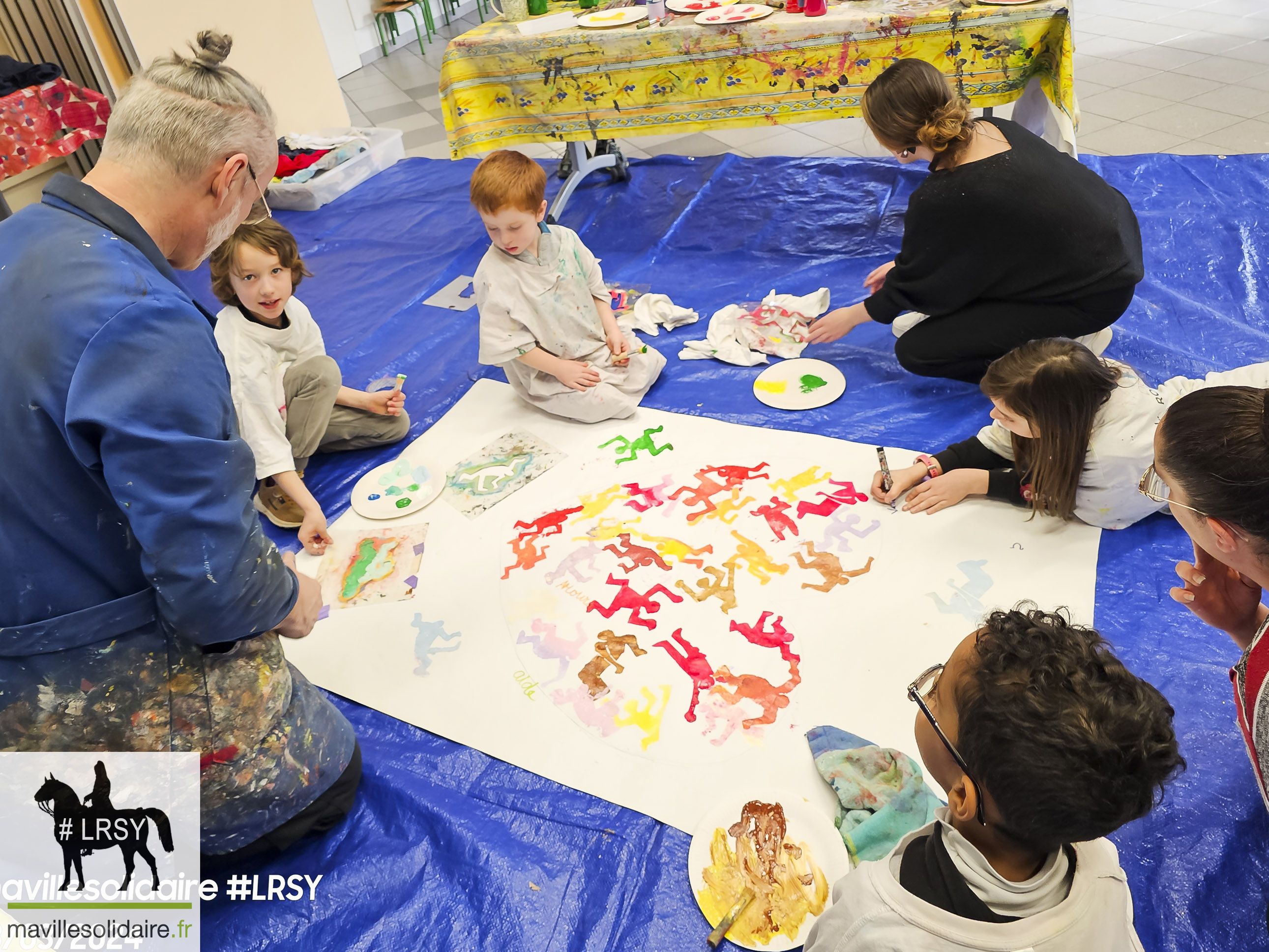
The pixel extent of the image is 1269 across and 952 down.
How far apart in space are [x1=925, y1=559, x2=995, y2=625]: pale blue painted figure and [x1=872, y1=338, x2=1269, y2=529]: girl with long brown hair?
229mm

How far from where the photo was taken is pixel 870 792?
151cm

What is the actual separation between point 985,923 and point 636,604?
1133 mm

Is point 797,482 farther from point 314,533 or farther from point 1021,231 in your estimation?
point 314,533

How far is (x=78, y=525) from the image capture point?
1202 millimetres

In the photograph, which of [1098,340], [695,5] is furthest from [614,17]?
[1098,340]

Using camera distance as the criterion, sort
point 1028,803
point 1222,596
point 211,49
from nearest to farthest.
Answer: point 1028,803 → point 211,49 → point 1222,596

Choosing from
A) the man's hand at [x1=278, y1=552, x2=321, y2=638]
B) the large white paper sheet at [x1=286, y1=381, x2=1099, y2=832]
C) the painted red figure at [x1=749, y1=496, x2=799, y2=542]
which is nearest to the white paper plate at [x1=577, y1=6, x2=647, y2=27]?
the large white paper sheet at [x1=286, y1=381, x2=1099, y2=832]

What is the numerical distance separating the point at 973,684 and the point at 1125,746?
158mm

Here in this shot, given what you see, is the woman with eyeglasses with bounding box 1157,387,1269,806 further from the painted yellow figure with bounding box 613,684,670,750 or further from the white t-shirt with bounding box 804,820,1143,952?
the painted yellow figure with bounding box 613,684,670,750

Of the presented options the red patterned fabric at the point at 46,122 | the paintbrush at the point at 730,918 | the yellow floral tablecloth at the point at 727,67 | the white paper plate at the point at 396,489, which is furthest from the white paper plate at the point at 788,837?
the red patterned fabric at the point at 46,122

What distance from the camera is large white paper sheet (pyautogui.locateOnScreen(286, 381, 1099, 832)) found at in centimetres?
167

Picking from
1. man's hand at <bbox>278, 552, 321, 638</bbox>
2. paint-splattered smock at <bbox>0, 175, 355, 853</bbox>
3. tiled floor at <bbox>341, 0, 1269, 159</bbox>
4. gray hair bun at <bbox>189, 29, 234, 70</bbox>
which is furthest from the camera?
tiled floor at <bbox>341, 0, 1269, 159</bbox>

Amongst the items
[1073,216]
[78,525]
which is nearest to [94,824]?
[78,525]

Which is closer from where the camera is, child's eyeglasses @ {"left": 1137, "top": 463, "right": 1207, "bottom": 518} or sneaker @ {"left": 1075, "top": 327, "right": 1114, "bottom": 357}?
child's eyeglasses @ {"left": 1137, "top": 463, "right": 1207, "bottom": 518}
